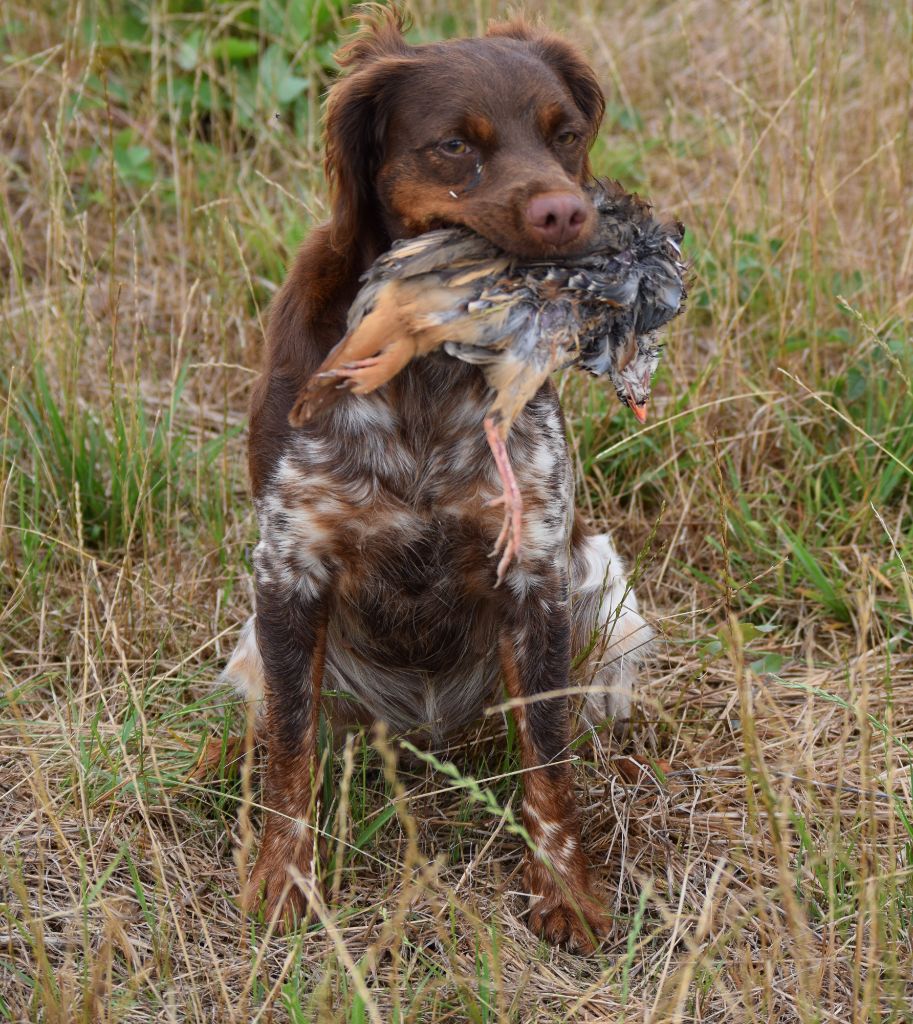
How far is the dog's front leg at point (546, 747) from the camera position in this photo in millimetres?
2680

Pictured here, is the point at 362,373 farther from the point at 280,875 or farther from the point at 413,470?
the point at 280,875

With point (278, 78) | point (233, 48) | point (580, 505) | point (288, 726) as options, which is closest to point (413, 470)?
point (288, 726)

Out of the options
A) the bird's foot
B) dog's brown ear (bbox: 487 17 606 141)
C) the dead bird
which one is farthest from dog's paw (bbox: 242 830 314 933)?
dog's brown ear (bbox: 487 17 606 141)

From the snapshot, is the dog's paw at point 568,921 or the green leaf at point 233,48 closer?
the dog's paw at point 568,921

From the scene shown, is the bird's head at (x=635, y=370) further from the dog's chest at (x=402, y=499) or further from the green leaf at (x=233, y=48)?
the green leaf at (x=233, y=48)

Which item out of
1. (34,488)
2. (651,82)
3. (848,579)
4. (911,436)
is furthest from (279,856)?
(651,82)

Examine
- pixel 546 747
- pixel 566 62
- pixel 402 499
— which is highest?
→ pixel 566 62

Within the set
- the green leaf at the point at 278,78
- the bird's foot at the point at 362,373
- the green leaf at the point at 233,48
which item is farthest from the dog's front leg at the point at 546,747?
the green leaf at the point at 233,48

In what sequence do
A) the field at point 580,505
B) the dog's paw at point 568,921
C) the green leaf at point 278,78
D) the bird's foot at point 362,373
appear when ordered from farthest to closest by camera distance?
the green leaf at point 278,78, the dog's paw at point 568,921, the field at point 580,505, the bird's foot at point 362,373

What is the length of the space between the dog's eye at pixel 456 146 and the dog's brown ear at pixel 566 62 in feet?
1.13

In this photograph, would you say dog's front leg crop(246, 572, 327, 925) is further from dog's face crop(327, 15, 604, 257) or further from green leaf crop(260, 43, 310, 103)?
green leaf crop(260, 43, 310, 103)

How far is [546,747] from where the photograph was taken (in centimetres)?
271

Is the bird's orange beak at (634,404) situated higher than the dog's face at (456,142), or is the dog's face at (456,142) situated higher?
the dog's face at (456,142)

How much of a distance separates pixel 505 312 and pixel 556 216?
0.18m
